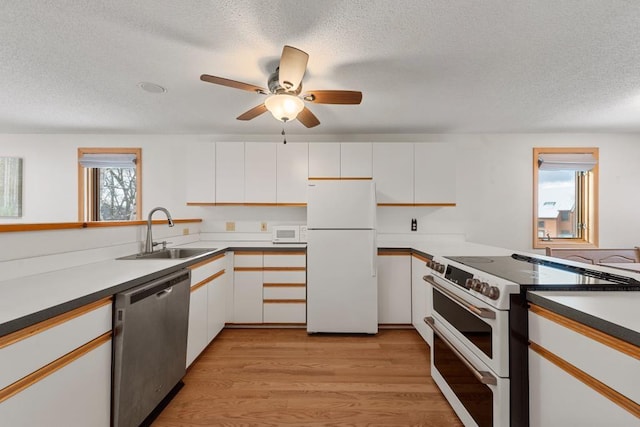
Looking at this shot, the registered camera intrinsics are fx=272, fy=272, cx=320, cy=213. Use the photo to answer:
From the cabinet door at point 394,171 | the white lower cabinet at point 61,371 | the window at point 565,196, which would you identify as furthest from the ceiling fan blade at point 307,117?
the window at point 565,196

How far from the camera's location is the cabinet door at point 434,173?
3.02 m

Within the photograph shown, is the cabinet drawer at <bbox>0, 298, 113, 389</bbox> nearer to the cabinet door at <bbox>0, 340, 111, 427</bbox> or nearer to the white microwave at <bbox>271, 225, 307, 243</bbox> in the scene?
the cabinet door at <bbox>0, 340, 111, 427</bbox>

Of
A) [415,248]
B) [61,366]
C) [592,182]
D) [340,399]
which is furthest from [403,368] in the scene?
[592,182]

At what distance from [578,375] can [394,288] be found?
188cm

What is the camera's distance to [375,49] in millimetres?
1645

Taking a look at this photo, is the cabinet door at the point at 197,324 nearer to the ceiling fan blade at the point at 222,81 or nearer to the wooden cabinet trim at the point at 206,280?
the wooden cabinet trim at the point at 206,280

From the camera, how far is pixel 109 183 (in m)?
3.56

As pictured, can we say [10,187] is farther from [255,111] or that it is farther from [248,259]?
[255,111]

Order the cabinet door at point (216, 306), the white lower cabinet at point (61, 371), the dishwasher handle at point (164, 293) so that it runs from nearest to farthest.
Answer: the white lower cabinet at point (61, 371) < the dishwasher handle at point (164, 293) < the cabinet door at point (216, 306)

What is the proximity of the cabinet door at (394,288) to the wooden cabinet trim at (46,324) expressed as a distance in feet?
7.41

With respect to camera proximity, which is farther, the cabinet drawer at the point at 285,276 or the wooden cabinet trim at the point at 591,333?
the cabinet drawer at the point at 285,276

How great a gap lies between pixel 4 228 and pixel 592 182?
5309mm

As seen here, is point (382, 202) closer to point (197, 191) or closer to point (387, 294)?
point (387, 294)

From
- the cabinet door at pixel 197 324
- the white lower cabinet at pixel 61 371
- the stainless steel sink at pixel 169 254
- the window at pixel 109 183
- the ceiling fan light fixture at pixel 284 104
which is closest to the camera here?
the white lower cabinet at pixel 61 371
